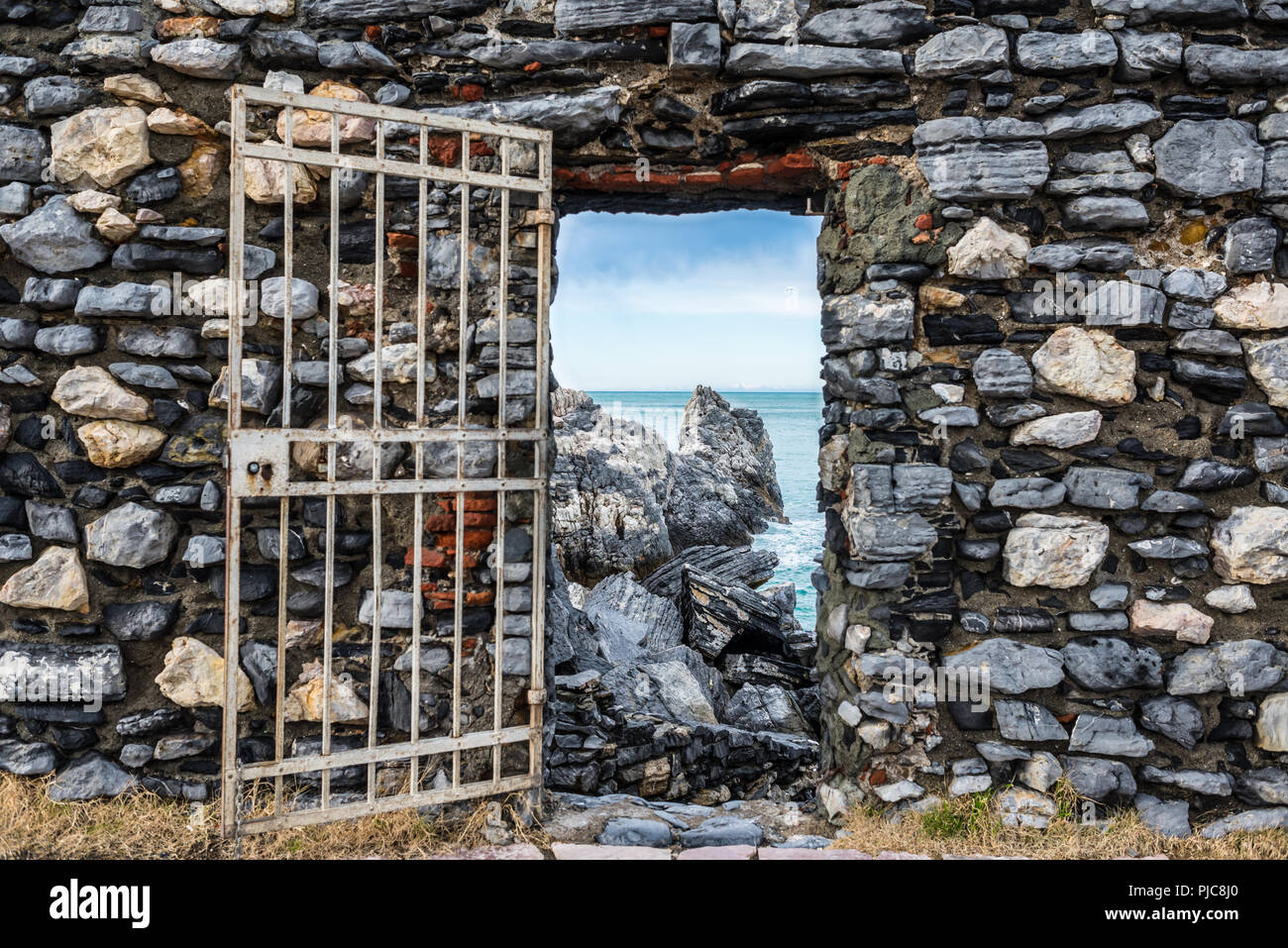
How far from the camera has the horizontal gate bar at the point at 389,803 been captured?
271cm

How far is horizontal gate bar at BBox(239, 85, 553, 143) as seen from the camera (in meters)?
2.60

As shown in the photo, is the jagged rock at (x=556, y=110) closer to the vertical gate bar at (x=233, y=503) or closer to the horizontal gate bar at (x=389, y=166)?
the horizontal gate bar at (x=389, y=166)

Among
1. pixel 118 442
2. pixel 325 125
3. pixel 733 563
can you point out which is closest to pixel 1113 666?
pixel 325 125

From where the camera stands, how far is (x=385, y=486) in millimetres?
2787

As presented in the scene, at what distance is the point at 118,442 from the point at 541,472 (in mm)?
1677

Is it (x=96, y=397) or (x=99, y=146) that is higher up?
(x=99, y=146)

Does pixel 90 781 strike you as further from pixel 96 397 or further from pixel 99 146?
pixel 99 146

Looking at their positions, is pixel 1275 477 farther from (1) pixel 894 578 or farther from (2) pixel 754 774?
(2) pixel 754 774

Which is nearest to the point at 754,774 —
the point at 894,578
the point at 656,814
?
the point at 656,814

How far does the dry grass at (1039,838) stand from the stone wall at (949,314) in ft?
0.29

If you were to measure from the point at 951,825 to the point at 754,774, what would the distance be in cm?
161

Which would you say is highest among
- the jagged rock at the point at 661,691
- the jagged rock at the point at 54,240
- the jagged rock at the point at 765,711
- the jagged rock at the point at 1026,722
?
the jagged rock at the point at 54,240

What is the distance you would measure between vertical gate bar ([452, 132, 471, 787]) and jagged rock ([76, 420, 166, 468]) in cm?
123

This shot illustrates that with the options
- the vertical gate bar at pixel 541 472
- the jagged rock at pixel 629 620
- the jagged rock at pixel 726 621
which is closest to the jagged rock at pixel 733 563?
the jagged rock at pixel 726 621
